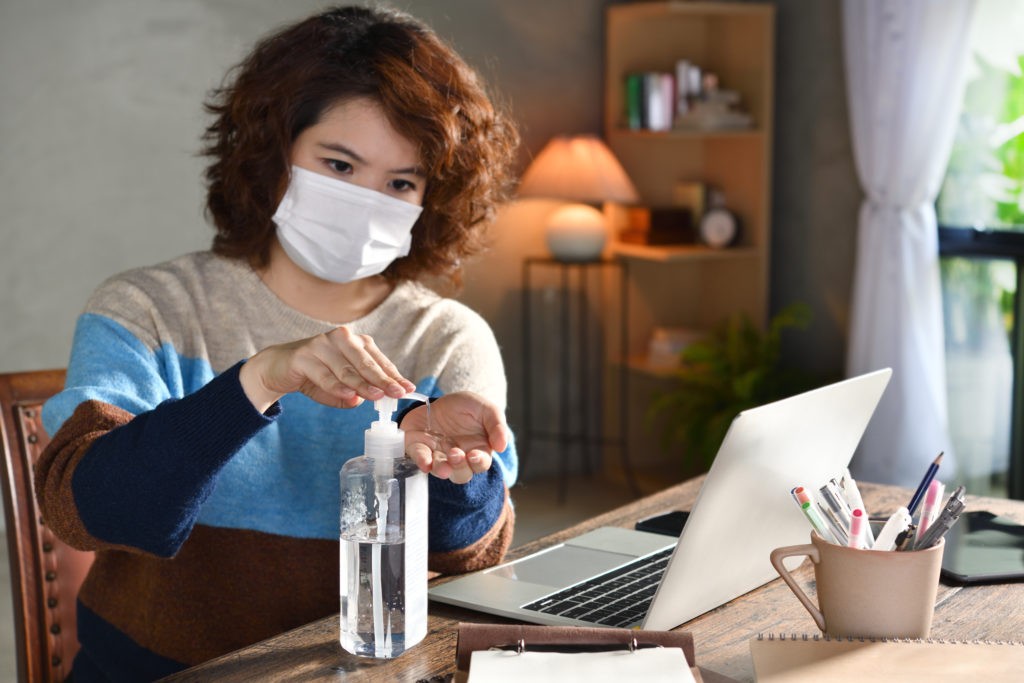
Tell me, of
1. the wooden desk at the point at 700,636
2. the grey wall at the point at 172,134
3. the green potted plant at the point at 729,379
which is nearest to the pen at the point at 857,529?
the wooden desk at the point at 700,636

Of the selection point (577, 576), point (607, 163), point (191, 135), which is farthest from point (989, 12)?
point (577, 576)

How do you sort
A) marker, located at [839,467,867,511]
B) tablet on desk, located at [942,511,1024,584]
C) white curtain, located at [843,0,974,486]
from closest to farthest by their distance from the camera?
marker, located at [839,467,867,511] → tablet on desk, located at [942,511,1024,584] → white curtain, located at [843,0,974,486]

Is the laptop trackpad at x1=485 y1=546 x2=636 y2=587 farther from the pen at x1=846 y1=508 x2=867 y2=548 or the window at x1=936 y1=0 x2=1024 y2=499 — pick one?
the window at x1=936 y1=0 x2=1024 y2=499

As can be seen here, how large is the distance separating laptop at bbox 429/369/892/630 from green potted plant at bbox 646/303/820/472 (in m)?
2.73

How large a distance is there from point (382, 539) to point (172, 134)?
3005 mm

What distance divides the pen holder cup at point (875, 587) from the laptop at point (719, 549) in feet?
0.26

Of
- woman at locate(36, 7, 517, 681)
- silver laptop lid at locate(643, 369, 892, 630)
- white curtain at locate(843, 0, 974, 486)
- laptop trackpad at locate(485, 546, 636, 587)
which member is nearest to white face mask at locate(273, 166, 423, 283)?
woman at locate(36, 7, 517, 681)

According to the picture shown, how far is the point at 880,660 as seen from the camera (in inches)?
40.2

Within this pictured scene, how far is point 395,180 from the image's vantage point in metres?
1.58

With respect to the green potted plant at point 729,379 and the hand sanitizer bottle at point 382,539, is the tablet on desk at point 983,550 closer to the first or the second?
the hand sanitizer bottle at point 382,539

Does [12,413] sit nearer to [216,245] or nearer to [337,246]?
[216,245]

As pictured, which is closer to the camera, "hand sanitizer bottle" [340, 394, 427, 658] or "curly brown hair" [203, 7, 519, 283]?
"hand sanitizer bottle" [340, 394, 427, 658]

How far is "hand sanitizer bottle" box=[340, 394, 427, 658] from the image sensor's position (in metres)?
1.07

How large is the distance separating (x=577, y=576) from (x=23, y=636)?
→ 0.72 meters
